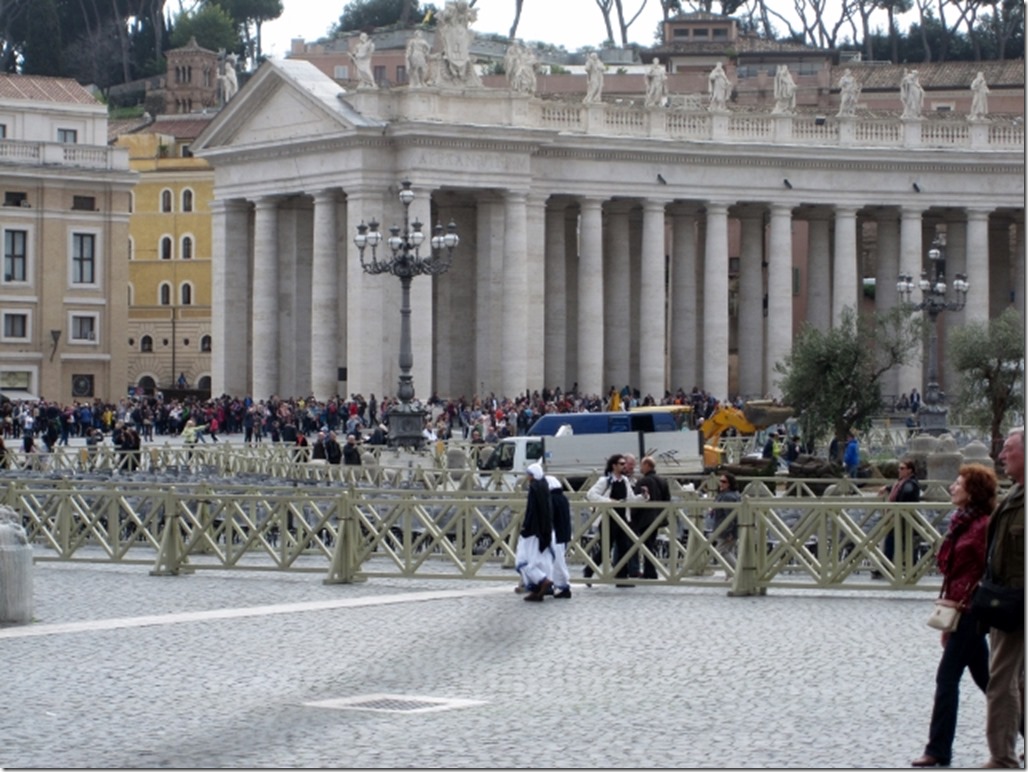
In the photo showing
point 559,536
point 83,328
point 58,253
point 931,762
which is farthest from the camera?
point 83,328

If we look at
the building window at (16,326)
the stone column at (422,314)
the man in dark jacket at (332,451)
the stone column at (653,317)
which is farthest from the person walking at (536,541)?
the building window at (16,326)

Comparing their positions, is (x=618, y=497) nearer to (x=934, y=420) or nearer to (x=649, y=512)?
(x=649, y=512)

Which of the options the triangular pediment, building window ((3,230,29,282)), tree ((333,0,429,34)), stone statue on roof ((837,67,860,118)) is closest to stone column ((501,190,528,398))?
the triangular pediment

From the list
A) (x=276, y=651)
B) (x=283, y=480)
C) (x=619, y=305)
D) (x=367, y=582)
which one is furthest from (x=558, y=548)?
(x=619, y=305)

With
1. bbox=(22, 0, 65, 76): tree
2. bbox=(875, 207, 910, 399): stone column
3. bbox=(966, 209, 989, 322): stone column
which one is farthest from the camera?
bbox=(22, 0, 65, 76): tree

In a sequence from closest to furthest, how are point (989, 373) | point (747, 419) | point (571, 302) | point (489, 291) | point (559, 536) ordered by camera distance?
point (559, 536)
point (989, 373)
point (747, 419)
point (489, 291)
point (571, 302)

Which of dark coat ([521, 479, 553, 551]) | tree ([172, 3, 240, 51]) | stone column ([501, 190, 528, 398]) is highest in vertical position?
tree ([172, 3, 240, 51])

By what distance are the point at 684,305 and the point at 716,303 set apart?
8.90 ft

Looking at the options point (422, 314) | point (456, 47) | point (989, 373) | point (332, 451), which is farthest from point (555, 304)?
point (332, 451)

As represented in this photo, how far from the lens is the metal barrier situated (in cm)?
2730

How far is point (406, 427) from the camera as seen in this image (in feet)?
180

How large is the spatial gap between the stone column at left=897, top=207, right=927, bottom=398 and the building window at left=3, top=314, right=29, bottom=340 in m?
32.3

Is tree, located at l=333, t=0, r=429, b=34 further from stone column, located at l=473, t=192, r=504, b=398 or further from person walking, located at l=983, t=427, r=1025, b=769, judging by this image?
person walking, located at l=983, t=427, r=1025, b=769

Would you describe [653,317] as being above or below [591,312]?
below
